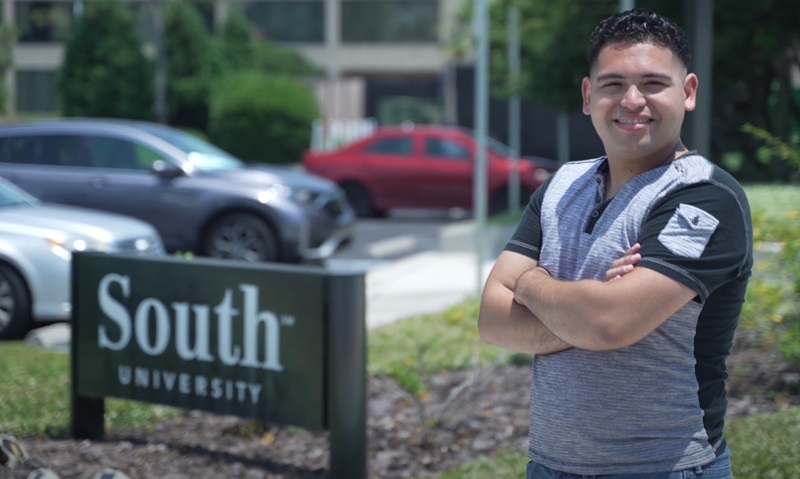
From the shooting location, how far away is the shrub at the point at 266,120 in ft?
102

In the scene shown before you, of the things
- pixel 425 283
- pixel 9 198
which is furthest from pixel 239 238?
pixel 9 198

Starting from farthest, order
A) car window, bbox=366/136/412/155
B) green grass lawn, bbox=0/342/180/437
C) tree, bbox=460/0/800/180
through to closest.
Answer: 1. car window, bbox=366/136/412/155
2. tree, bbox=460/0/800/180
3. green grass lawn, bbox=0/342/180/437

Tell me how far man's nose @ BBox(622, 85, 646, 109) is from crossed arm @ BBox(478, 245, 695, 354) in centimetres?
30

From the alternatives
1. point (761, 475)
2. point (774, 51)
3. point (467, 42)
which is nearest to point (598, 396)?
point (761, 475)

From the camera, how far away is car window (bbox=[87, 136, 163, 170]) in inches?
468

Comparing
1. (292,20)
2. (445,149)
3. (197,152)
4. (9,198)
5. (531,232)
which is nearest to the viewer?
(531,232)

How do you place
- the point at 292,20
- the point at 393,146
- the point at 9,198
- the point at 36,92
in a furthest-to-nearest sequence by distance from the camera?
the point at 36,92 < the point at 292,20 < the point at 393,146 < the point at 9,198

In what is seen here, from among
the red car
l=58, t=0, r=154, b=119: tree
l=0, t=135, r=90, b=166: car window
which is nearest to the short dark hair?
l=0, t=135, r=90, b=166: car window

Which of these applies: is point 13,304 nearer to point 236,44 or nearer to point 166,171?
point 166,171

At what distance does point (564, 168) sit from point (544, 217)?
17 centimetres

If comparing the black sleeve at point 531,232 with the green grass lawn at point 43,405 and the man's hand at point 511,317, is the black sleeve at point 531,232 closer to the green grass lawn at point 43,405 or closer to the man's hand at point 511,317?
the man's hand at point 511,317

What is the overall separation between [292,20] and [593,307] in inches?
2214

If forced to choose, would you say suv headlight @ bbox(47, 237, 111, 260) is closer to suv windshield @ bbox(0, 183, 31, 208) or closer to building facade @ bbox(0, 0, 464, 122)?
suv windshield @ bbox(0, 183, 31, 208)

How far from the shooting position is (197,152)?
40.4 ft
